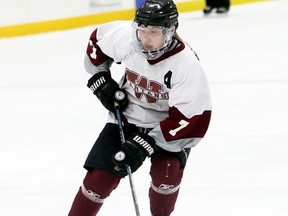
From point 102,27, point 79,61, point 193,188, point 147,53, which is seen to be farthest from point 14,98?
point 147,53

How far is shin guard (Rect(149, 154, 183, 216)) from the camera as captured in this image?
9.34 feet

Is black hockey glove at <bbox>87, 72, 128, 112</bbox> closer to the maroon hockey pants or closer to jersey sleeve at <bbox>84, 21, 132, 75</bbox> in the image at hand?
jersey sleeve at <bbox>84, 21, 132, 75</bbox>

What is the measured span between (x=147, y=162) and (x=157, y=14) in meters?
1.64

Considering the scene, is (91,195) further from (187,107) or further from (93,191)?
(187,107)

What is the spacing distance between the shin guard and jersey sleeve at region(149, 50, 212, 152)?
99 millimetres

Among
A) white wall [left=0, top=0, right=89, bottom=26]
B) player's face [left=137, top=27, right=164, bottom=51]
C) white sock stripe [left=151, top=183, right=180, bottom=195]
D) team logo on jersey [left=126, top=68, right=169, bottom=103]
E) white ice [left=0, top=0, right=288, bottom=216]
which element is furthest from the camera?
white wall [left=0, top=0, right=89, bottom=26]

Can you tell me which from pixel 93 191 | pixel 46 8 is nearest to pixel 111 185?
pixel 93 191

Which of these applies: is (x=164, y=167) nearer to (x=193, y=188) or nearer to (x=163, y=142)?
(x=163, y=142)

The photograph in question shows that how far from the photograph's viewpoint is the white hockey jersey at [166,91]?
2.71 meters

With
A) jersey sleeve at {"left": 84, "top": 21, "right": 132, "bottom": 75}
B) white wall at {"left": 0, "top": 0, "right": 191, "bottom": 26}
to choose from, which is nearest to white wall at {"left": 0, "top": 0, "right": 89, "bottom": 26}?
white wall at {"left": 0, "top": 0, "right": 191, "bottom": 26}

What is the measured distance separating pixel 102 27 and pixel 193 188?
984mm

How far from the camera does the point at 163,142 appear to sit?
279 centimetres

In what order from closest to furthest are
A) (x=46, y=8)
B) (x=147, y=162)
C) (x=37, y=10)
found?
(x=147, y=162) → (x=37, y=10) → (x=46, y=8)

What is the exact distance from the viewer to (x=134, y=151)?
271cm
